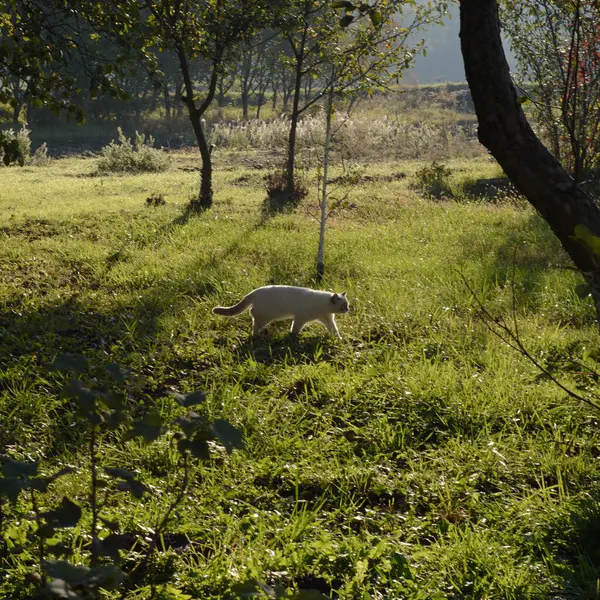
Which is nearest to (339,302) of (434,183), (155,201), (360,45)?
(360,45)

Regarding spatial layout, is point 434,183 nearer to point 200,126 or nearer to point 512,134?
point 200,126

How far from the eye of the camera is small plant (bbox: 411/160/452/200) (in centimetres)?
1516

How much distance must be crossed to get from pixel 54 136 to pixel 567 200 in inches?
1487

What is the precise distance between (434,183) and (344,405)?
1211 centimetres

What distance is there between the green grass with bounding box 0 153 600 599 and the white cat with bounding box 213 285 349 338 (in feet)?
0.83

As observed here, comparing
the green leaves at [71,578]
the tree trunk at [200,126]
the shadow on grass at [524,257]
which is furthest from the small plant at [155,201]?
the green leaves at [71,578]

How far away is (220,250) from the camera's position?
386 inches

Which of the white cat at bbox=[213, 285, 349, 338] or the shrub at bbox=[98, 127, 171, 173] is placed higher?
the shrub at bbox=[98, 127, 171, 173]

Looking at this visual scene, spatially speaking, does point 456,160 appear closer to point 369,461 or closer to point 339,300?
point 339,300

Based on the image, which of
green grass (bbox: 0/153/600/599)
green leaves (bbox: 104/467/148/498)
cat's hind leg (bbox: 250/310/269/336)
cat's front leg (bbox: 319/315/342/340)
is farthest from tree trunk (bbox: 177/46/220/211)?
green leaves (bbox: 104/467/148/498)

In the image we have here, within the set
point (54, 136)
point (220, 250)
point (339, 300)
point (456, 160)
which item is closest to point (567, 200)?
point (339, 300)

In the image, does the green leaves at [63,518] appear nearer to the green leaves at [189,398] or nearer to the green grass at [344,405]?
the green leaves at [189,398]

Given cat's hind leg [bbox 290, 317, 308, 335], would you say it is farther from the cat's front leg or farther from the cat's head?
the cat's head

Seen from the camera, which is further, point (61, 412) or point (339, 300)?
point (339, 300)
